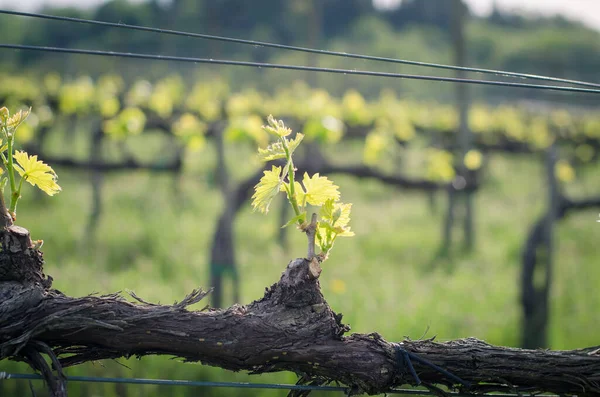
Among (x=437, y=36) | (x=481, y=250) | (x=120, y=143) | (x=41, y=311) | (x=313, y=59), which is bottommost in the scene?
(x=41, y=311)

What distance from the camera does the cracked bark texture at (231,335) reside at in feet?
5.21

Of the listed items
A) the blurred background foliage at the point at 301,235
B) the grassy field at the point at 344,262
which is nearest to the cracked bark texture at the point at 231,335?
the blurred background foliage at the point at 301,235

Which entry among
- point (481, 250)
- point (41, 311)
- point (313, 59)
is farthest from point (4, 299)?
point (313, 59)

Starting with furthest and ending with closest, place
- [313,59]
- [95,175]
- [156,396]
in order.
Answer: [313,59] < [95,175] < [156,396]

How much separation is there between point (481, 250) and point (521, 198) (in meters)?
4.33

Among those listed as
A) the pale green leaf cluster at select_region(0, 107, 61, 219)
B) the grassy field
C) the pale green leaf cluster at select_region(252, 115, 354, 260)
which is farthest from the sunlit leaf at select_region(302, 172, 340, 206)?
the grassy field

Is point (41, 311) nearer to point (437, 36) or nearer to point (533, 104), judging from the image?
point (533, 104)

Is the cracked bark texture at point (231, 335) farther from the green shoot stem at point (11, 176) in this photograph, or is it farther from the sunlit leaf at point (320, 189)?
the sunlit leaf at point (320, 189)

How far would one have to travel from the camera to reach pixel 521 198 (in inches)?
503

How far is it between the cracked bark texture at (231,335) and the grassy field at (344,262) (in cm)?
192

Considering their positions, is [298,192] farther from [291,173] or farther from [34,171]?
[34,171]

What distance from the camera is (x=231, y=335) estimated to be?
5.29 ft

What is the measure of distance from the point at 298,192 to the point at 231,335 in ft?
1.45

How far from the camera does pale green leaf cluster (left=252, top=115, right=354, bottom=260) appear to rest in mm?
1578
